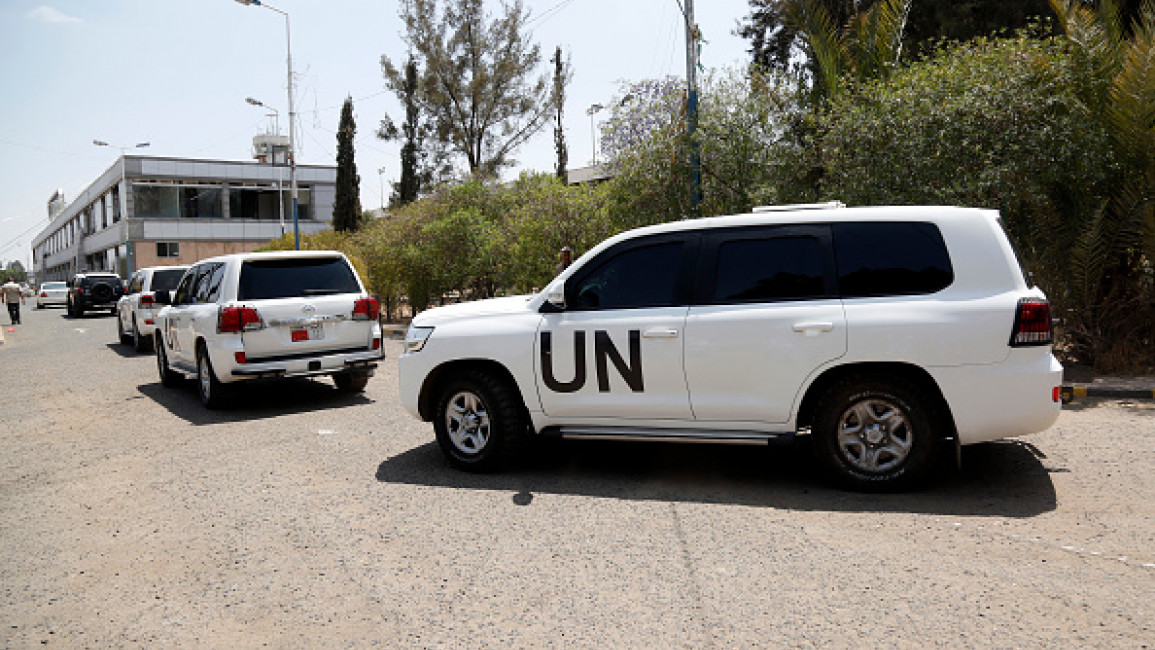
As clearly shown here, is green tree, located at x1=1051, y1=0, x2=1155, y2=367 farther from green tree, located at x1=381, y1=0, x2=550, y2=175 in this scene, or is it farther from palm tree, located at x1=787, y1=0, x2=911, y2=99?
green tree, located at x1=381, y1=0, x2=550, y2=175

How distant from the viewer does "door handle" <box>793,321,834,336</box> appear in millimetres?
5594

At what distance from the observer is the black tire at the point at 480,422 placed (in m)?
6.52

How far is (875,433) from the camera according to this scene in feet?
18.4

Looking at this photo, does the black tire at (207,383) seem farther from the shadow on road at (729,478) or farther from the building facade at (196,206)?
the building facade at (196,206)

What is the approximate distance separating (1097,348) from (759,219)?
7396 mm

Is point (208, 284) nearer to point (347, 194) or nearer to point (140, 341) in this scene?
point (140, 341)

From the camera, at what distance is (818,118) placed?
13.1 meters

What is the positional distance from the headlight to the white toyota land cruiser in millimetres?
166

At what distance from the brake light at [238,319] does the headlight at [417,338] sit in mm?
3475

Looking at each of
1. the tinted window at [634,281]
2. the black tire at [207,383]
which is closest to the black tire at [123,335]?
the black tire at [207,383]

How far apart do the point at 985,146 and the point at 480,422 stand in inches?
318

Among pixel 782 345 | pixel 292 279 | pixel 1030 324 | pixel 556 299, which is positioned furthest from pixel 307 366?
pixel 1030 324

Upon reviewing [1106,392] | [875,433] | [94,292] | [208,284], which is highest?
[94,292]

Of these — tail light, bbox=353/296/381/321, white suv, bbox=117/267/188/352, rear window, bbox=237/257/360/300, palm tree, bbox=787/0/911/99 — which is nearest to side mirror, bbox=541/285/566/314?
tail light, bbox=353/296/381/321
